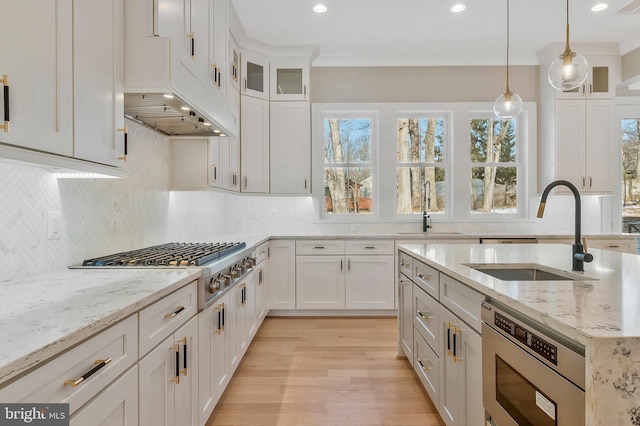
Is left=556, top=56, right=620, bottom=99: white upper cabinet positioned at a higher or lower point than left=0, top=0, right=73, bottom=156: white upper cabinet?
higher

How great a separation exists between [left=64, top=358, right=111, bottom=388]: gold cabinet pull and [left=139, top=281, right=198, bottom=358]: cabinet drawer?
0.21 metres

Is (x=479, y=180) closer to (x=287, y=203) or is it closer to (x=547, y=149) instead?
(x=547, y=149)

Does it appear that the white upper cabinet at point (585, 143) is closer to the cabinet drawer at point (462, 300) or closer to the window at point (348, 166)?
the window at point (348, 166)

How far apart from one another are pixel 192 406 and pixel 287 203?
299cm

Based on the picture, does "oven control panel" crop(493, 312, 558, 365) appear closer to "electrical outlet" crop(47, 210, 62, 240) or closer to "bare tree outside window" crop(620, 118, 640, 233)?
"electrical outlet" crop(47, 210, 62, 240)

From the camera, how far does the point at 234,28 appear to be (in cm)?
348

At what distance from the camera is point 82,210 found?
183 cm

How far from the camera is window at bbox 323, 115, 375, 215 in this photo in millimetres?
4508

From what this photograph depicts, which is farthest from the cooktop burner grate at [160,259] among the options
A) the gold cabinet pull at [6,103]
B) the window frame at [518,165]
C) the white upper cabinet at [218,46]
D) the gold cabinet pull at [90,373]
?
the window frame at [518,165]

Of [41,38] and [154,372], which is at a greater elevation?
[41,38]

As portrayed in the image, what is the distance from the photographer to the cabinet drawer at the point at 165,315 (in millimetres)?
1196

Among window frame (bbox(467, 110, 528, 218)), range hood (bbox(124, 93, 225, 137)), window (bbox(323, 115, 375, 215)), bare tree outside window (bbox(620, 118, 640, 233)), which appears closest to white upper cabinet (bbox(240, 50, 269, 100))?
window (bbox(323, 115, 375, 215))

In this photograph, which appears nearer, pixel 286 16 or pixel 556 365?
pixel 556 365

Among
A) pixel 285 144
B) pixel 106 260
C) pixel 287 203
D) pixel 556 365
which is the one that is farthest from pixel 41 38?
pixel 287 203
